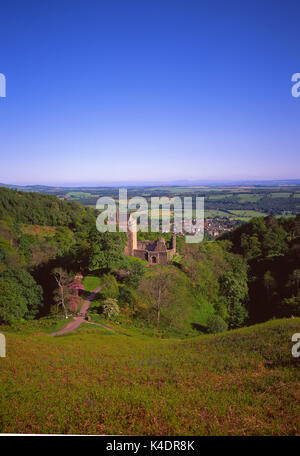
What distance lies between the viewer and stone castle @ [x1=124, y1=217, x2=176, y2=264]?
3666cm

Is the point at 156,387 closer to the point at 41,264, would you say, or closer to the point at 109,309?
the point at 109,309

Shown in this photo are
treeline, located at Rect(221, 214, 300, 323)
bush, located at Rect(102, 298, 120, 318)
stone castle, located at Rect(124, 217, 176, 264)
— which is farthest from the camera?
stone castle, located at Rect(124, 217, 176, 264)

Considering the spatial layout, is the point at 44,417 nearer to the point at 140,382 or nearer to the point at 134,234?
the point at 140,382

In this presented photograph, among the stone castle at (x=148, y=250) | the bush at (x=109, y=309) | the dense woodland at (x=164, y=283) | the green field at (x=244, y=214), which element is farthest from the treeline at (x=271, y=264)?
the green field at (x=244, y=214)

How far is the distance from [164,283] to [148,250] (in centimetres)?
1178

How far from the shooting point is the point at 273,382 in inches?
315

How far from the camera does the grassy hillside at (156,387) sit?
5.80 m

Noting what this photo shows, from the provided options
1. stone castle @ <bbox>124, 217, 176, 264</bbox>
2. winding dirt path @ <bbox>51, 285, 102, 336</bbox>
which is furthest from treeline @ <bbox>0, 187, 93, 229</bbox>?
winding dirt path @ <bbox>51, 285, 102, 336</bbox>

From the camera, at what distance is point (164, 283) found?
26.9 m

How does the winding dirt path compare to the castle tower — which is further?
the castle tower

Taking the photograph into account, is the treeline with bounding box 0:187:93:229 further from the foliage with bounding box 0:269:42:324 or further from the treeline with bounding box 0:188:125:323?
the foliage with bounding box 0:269:42:324

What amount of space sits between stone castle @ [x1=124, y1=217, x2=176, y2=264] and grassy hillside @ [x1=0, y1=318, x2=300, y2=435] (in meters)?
22.6

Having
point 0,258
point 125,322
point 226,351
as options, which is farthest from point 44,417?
point 0,258

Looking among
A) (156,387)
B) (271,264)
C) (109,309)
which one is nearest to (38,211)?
(109,309)
